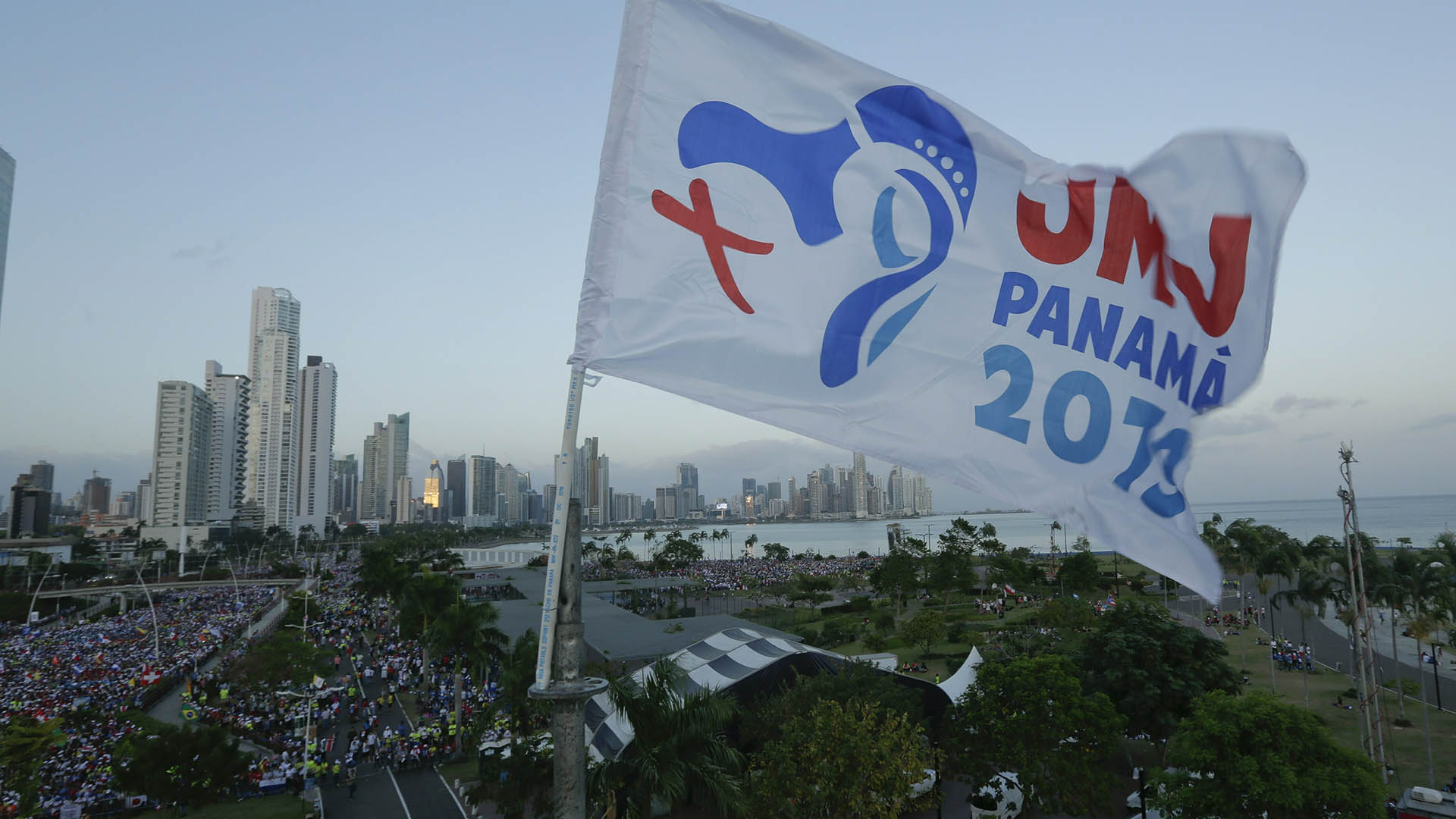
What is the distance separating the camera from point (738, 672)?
19844 millimetres

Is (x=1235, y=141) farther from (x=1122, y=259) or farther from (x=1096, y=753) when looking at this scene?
(x=1096, y=753)

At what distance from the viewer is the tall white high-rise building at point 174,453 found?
128125mm

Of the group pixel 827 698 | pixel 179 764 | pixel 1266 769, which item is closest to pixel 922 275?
pixel 1266 769

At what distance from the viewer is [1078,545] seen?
306 feet

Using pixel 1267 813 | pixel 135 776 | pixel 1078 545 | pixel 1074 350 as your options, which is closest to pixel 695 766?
pixel 1074 350

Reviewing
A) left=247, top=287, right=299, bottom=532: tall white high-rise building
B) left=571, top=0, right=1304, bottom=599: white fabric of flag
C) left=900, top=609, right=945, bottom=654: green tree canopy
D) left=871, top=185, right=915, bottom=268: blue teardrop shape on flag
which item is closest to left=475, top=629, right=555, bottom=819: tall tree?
left=571, top=0, right=1304, bottom=599: white fabric of flag

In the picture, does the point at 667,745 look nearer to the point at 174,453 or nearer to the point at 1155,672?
the point at 1155,672

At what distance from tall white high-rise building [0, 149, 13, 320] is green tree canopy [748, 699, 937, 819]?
161744 millimetres

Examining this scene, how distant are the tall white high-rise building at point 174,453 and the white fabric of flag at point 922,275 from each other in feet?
497

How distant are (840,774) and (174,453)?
14780 centimetres

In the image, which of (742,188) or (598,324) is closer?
(598,324)

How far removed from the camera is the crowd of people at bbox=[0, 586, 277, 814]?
19859 mm

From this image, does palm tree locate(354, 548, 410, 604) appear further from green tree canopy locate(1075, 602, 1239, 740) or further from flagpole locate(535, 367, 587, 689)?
flagpole locate(535, 367, 587, 689)

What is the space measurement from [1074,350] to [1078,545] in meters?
98.9
